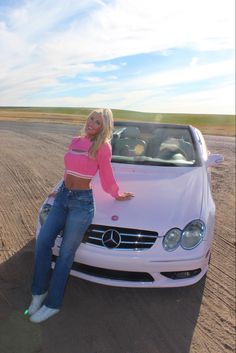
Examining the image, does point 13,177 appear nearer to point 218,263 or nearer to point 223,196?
point 223,196

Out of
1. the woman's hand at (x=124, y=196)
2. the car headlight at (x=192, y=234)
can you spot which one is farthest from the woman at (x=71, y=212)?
the car headlight at (x=192, y=234)

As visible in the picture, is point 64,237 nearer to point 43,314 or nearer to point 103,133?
point 43,314

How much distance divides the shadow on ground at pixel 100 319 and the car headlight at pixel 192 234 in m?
0.65

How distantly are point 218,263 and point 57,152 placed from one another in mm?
8551

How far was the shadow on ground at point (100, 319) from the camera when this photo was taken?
3162 mm

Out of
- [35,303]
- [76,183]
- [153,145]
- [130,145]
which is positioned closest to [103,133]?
[76,183]

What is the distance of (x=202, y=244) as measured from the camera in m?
3.78

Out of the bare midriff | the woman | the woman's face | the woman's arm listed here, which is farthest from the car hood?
the woman's face

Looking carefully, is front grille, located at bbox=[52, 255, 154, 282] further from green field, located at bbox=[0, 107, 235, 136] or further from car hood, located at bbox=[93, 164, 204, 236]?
green field, located at bbox=[0, 107, 235, 136]

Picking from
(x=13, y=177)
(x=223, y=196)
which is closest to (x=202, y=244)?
(x=223, y=196)

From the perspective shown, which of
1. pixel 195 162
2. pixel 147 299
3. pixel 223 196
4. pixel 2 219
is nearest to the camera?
pixel 147 299

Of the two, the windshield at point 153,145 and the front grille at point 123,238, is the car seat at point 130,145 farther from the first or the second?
the front grille at point 123,238

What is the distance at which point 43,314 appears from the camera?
3.41 metres

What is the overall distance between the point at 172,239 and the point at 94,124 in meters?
1.27
